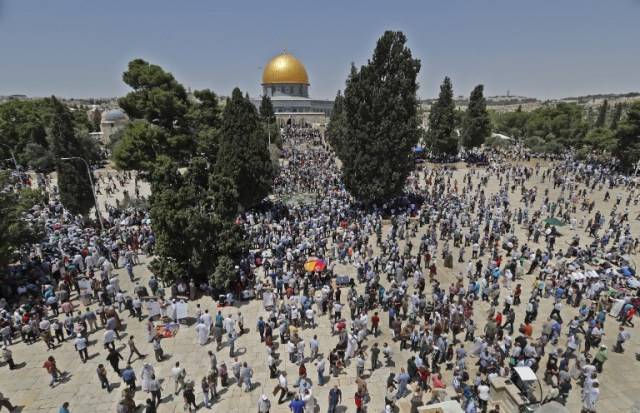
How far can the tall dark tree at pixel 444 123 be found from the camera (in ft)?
144

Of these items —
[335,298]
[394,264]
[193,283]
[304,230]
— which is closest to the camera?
[335,298]

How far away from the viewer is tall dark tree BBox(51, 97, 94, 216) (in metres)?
23.7

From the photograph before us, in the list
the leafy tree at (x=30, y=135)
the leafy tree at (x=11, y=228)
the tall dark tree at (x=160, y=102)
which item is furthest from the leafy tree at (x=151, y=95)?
the leafy tree at (x=30, y=135)

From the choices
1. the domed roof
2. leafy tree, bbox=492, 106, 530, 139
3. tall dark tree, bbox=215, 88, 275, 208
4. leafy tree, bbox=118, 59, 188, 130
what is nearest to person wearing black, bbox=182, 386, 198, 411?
tall dark tree, bbox=215, 88, 275, 208

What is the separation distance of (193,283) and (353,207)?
14989 millimetres

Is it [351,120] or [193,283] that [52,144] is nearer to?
[193,283]

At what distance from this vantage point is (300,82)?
82.9m

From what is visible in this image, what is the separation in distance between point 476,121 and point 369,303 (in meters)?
38.2

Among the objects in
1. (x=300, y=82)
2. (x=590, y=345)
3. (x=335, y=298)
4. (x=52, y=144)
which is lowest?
(x=590, y=345)

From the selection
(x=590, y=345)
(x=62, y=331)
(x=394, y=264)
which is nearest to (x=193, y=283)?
(x=62, y=331)

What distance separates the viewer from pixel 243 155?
83.3ft

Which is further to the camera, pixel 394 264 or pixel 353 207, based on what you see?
pixel 353 207

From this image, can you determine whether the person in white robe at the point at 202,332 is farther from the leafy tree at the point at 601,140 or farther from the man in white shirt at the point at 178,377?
the leafy tree at the point at 601,140

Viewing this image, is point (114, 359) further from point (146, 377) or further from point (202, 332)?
point (202, 332)
